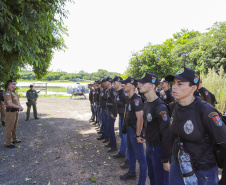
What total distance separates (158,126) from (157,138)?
19 centimetres

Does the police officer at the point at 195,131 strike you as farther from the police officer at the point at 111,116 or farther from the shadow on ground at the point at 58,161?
the police officer at the point at 111,116

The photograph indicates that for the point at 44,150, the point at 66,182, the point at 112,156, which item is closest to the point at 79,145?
the point at 44,150

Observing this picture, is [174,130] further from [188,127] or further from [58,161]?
[58,161]

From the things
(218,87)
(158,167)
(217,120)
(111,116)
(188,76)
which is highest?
(188,76)

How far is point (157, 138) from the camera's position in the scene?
263 centimetres

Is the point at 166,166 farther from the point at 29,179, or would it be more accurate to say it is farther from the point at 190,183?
the point at 29,179

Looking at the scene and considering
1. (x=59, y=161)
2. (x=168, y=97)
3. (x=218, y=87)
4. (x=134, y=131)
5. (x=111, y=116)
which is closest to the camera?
(x=134, y=131)

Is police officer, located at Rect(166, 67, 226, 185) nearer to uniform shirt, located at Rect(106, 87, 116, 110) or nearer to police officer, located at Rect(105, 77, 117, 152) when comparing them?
police officer, located at Rect(105, 77, 117, 152)

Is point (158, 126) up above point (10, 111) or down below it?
above

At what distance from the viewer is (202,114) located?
180 cm

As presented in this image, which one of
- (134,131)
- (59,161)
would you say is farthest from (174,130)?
(59,161)

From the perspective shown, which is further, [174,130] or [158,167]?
[158,167]

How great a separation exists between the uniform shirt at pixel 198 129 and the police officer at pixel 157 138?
0.48 m

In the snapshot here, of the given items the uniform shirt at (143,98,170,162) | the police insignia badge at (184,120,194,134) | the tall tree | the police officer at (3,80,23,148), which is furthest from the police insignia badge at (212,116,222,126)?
the police officer at (3,80,23,148)
